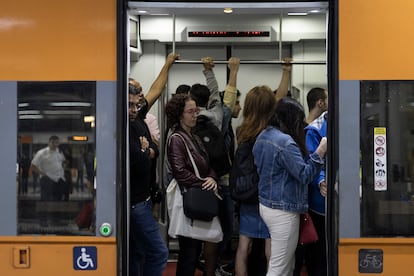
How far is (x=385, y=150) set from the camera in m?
3.26

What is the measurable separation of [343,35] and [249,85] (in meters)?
3.11

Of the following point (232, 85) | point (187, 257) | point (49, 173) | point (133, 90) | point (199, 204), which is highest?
point (232, 85)

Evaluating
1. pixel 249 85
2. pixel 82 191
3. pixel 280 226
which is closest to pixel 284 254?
pixel 280 226

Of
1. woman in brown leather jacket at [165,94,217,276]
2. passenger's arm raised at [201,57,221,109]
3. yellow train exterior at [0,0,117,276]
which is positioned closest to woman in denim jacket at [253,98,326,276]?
woman in brown leather jacket at [165,94,217,276]

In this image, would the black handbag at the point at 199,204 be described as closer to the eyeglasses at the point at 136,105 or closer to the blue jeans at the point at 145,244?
the blue jeans at the point at 145,244

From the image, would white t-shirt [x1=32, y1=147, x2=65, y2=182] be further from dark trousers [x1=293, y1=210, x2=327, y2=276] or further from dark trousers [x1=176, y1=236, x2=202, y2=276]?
dark trousers [x1=293, y1=210, x2=327, y2=276]

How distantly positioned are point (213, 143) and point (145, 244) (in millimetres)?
985

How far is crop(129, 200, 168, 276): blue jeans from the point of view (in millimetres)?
4027

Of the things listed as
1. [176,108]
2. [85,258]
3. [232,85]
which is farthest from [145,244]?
[232,85]

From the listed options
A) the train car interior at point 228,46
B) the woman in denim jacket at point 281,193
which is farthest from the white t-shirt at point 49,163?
the train car interior at point 228,46

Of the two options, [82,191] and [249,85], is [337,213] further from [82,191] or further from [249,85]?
[249,85]

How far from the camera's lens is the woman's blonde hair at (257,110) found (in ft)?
13.4

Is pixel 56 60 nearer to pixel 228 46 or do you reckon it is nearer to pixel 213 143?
pixel 213 143

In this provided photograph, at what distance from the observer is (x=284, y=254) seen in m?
3.78
